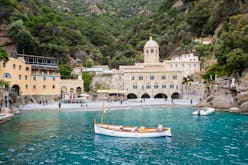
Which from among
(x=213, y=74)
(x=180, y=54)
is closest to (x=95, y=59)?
(x=180, y=54)

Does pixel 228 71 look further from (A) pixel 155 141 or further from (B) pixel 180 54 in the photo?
(A) pixel 155 141

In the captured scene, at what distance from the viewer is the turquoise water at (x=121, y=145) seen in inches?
787

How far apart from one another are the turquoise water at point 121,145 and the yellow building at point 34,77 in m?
26.5

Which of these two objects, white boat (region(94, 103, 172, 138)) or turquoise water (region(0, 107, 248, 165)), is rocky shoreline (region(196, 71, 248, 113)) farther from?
white boat (region(94, 103, 172, 138))

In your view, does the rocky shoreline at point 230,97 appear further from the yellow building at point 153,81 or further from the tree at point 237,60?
the yellow building at point 153,81

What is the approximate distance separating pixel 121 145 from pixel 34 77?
151 ft

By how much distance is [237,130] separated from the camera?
3025cm

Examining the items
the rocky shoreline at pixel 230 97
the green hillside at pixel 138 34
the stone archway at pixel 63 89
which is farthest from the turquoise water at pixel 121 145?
the stone archway at pixel 63 89

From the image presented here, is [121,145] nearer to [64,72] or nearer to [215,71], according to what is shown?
[215,71]

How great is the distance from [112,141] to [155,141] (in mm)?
4458

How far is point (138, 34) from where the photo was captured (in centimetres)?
10769

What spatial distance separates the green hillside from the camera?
210 ft

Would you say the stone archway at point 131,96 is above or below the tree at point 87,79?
below

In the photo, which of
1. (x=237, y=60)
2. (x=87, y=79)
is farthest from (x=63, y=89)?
(x=237, y=60)
